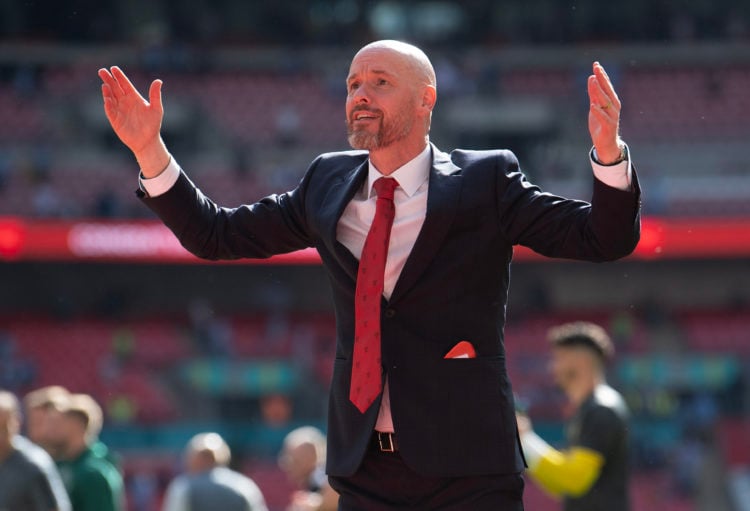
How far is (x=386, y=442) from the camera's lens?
2.34 meters

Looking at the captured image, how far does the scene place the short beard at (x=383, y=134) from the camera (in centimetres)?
241

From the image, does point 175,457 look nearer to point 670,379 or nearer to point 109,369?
point 109,369

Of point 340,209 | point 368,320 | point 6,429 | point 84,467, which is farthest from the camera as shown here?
point 84,467

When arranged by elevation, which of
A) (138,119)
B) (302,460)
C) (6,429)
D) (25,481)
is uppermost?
(138,119)

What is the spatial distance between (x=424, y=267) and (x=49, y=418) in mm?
4121

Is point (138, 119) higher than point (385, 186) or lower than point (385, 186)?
higher

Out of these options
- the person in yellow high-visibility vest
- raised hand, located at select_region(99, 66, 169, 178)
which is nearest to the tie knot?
raised hand, located at select_region(99, 66, 169, 178)

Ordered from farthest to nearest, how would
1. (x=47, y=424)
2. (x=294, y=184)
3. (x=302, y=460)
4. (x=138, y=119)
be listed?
1. (x=294, y=184)
2. (x=302, y=460)
3. (x=47, y=424)
4. (x=138, y=119)

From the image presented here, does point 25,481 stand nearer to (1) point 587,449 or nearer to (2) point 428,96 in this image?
(1) point 587,449

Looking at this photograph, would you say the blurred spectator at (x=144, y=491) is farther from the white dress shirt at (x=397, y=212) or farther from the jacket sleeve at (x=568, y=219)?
the jacket sleeve at (x=568, y=219)

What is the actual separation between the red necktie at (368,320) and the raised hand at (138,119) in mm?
481

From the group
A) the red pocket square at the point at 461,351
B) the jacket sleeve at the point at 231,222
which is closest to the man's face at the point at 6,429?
the jacket sleeve at the point at 231,222

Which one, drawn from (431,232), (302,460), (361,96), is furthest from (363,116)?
(302,460)

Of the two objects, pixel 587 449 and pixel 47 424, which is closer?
pixel 587 449
